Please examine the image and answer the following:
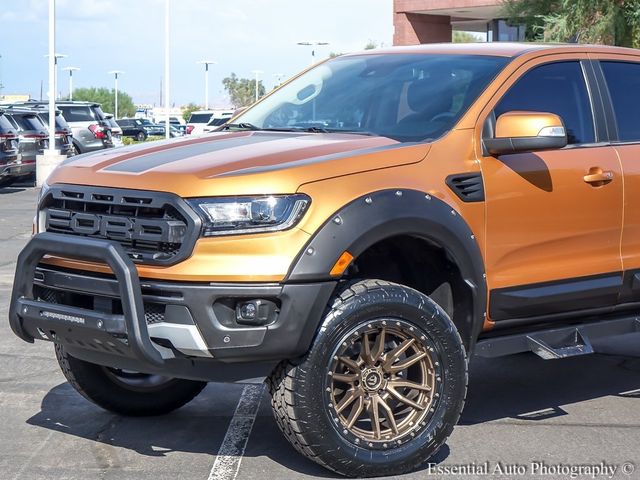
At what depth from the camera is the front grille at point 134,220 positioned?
472 centimetres

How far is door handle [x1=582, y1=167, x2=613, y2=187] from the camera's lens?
5848mm

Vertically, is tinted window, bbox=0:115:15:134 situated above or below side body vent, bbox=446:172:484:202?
above

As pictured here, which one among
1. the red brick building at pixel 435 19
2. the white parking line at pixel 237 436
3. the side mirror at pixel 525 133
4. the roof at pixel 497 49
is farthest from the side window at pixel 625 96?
the red brick building at pixel 435 19

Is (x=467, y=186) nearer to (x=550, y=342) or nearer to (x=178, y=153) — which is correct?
(x=550, y=342)

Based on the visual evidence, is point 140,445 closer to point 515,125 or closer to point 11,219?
point 515,125

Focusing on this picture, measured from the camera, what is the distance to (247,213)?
15.5 ft

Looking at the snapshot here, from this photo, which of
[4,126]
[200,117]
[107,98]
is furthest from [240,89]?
[4,126]

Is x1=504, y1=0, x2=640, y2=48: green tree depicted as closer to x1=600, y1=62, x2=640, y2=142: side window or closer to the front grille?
x1=600, y1=62, x2=640, y2=142: side window

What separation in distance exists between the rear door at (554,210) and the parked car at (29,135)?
20016 millimetres

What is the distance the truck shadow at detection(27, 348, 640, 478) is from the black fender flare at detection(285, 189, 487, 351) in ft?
2.75

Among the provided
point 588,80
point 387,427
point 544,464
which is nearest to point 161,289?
point 387,427

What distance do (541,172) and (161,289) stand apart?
81.1 inches

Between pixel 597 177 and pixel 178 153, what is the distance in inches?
86.0

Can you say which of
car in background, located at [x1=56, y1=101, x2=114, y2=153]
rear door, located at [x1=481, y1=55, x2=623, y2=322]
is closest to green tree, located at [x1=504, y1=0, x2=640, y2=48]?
car in background, located at [x1=56, y1=101, x2=114, y2=153]
